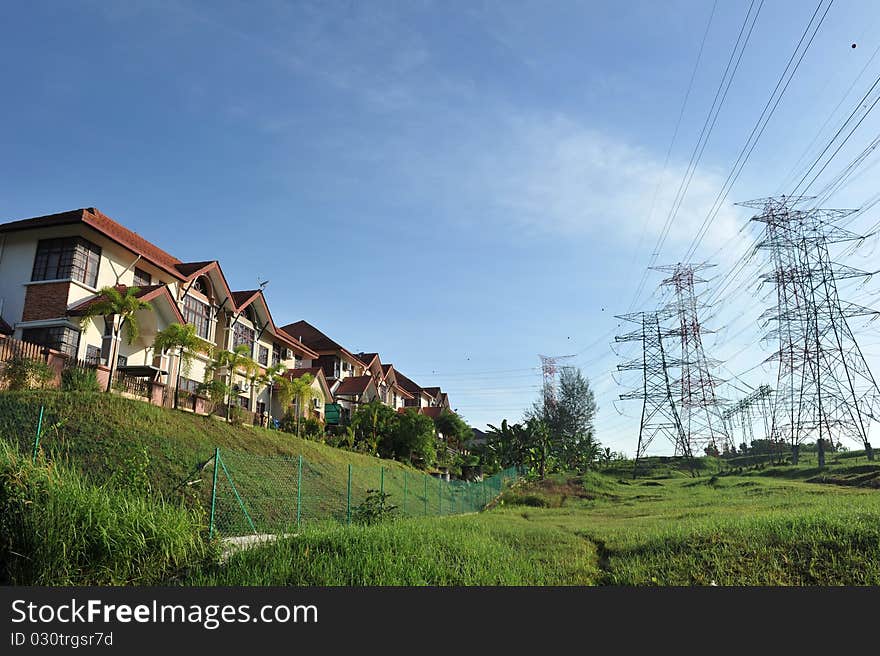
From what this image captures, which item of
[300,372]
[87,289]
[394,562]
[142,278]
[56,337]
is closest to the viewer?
[394,562]

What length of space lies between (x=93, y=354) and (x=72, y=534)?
17.5 metres

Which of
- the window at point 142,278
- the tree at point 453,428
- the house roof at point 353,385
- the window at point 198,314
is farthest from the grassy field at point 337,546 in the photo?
the tree at point 453,428

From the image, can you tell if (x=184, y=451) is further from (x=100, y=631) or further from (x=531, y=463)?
(x=531, y=463)

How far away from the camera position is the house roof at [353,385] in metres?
46.4

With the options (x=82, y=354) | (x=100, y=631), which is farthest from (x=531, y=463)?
(x=100, y=631)

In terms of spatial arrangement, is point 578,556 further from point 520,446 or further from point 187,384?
point 520,446

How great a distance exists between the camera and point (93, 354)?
23062 millimetres

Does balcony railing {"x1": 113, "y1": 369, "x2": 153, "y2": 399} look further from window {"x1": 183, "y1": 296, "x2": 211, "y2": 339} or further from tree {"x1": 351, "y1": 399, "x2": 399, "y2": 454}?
tree {"x1": 351, "y1": 399, "x2": 399, "y2": 454}

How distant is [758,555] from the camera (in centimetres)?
966

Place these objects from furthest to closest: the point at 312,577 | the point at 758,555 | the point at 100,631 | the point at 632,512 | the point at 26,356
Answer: the point at 632,512 → the point at 26,356 → the point at 758,555 → the point at 312,577 → the point at 100,631

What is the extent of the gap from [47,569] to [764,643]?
807cm

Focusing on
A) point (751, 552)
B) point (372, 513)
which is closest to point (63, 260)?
point (372, 513)

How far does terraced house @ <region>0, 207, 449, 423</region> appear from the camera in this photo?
2198cm

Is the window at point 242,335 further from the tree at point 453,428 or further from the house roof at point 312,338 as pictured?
the tree at point 453,428
